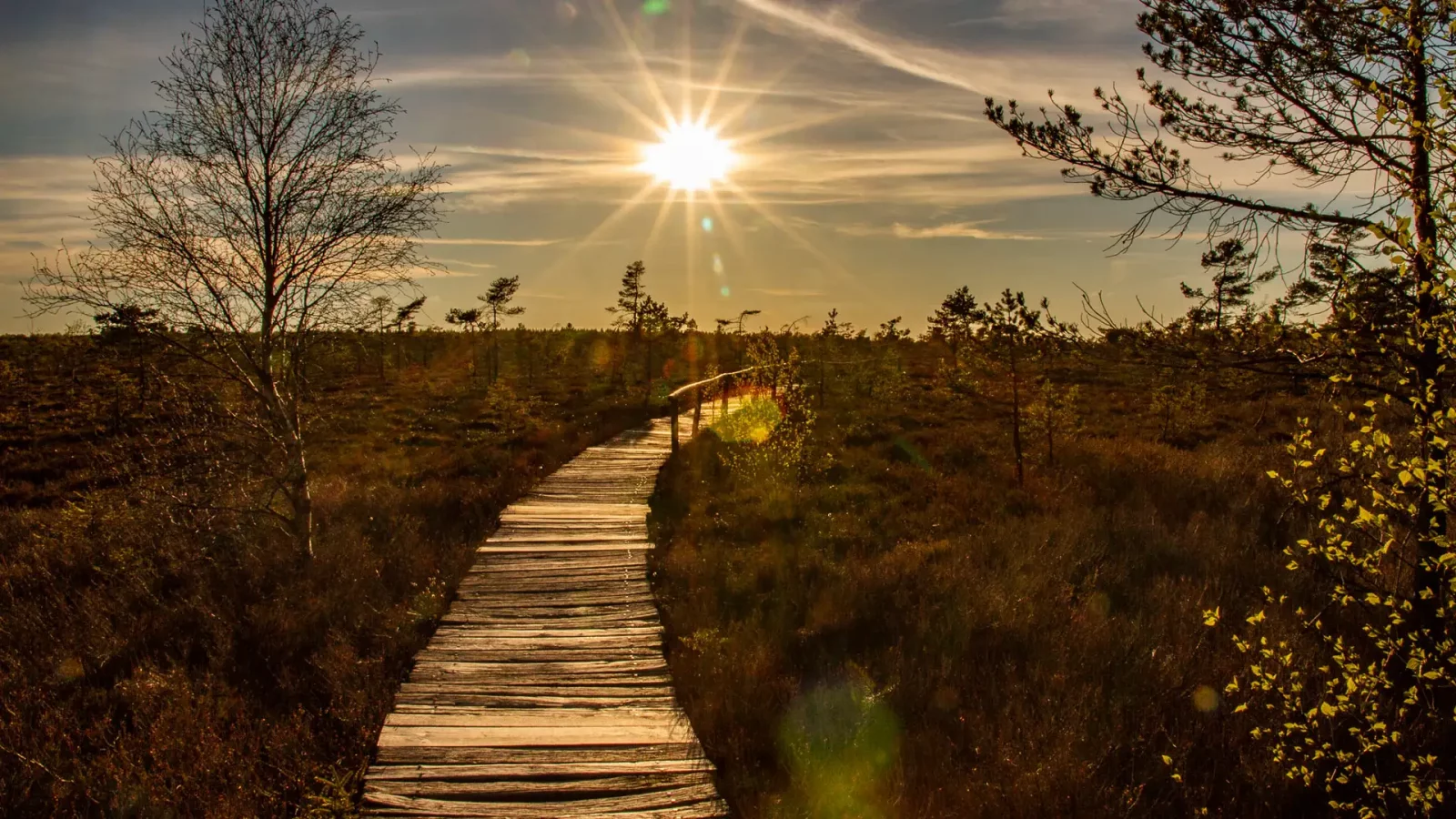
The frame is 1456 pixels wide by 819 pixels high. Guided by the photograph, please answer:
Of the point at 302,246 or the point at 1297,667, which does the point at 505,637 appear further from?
the point at 1297,667

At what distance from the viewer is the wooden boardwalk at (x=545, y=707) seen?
15.0 ft

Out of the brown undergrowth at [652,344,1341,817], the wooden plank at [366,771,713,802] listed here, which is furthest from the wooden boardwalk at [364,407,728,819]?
the brown undergrowth at [652,344,1341,817]

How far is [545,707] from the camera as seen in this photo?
18.7 ft

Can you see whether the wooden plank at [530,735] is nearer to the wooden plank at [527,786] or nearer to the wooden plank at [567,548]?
the wooden plank at [527,786]

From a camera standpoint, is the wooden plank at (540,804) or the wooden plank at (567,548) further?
the wooden plank at (567,548)

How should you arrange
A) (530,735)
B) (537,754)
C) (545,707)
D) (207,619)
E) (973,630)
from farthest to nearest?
1. (207,619)
2. (973,630)
3. (545,707)
4. (530,735)
5. (537,754)

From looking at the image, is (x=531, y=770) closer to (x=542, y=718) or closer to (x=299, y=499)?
(x=542, y=718)

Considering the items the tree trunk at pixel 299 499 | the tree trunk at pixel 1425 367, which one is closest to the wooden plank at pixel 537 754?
the tree trunk at pixel 1425 367

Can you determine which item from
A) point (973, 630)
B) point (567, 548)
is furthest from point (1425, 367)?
point (567, 548)

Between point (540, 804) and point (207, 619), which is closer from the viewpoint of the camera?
point (540, 804)

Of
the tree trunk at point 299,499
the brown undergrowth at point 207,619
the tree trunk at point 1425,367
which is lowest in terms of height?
the brown undergrowth at point 207,619

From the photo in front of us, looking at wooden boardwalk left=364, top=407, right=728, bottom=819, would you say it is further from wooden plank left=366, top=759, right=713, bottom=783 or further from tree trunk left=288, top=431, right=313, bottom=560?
tree trunk left=288, top=431, right=313, bottom=560

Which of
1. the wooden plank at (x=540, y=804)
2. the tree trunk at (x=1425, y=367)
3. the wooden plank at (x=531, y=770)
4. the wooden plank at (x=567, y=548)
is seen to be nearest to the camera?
the tree trunk at (x=1425, y=367)

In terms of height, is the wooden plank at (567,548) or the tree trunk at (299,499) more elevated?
the tree trunk at (299,499)
